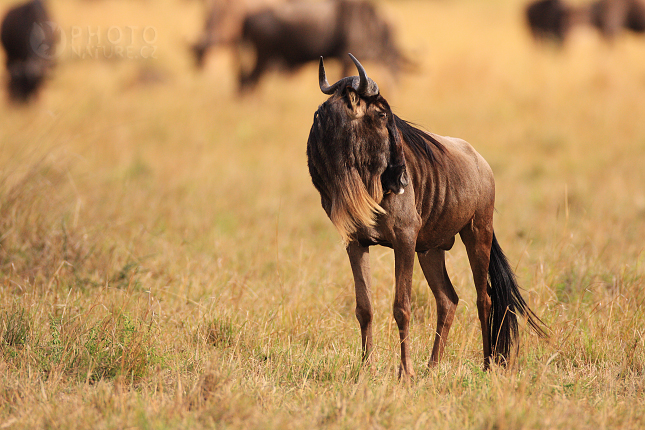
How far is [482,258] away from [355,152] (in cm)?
101

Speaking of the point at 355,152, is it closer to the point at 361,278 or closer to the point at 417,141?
the point at 417,141

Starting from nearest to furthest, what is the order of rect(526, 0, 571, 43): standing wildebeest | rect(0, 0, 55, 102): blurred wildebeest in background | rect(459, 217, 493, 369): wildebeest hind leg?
1. rect(459, 217, 493, 369): wildebeest hind leg
2. rect(0, 0, 55, 102): blurred wildebeest in background
3. rect(526, 0, 571, 43): standing wildebeest

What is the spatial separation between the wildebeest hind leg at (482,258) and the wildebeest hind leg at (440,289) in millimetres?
154

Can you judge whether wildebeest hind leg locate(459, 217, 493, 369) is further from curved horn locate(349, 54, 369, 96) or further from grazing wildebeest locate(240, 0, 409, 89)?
grazing wildebeest locate(240, 0, 409, 89)

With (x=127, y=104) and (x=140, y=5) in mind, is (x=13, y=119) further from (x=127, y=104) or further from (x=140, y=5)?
(x=140, y=5)

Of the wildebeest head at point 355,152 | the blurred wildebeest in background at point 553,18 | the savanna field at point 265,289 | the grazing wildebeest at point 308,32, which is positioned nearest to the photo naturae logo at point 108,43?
the grazing wildebeest at point 308,32

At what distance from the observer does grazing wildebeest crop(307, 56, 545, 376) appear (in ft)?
8.91

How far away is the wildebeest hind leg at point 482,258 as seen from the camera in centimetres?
324

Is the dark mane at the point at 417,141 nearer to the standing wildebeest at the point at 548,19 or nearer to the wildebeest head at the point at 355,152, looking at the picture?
the wildebeest head at the point at 355,152

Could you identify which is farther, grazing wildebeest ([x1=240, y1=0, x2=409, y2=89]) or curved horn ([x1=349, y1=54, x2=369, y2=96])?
grazing wildebeest ([x1=240, y1=0, x2=409, y2=89])

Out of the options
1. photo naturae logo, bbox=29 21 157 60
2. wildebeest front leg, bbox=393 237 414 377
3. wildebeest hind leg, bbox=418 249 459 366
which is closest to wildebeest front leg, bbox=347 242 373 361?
wildebeest front leg, bbox=393 237 414 377

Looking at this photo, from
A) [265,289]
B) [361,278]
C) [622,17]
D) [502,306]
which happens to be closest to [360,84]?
[361,278]

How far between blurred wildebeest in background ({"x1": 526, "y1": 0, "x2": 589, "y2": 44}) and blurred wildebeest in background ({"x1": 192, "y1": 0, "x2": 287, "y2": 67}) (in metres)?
9.83

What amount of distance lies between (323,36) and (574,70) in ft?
19.5
